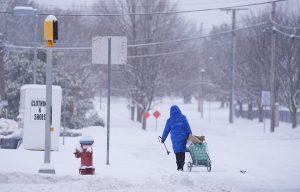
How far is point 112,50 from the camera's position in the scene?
16953mm

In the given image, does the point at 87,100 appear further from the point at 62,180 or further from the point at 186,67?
the point at 62,180

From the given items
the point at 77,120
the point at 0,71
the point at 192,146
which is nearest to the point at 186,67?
the point at 77,120

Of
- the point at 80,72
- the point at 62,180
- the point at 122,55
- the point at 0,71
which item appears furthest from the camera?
the point at 80,72

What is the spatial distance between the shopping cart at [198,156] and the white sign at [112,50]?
300cm

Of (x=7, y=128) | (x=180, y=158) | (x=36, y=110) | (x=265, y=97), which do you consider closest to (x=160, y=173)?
(x=180, y=158)

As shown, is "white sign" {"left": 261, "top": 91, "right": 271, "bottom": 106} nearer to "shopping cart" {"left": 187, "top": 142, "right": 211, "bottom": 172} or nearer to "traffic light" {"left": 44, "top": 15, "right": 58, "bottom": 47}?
"shopping cart" {"left": 187, "top": 142, "right": 211, "bottom": 172}

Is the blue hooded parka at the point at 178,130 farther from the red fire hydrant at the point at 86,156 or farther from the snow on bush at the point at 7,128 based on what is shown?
the snow on bush at the point at 7,128

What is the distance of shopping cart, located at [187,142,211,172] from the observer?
1705cm

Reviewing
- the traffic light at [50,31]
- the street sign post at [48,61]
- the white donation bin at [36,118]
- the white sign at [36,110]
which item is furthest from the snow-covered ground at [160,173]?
the traffic light at [50,31]

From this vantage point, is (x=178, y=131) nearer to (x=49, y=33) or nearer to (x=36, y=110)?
(x=49, y=33)

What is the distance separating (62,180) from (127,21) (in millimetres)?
A: 37724

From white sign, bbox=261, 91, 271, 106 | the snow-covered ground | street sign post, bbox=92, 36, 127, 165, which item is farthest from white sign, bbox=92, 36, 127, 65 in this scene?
white sign, bbox=261, 91, 271, 106

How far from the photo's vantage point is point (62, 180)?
12.6 m

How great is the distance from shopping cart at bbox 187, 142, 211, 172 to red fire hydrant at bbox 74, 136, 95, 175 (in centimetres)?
337
